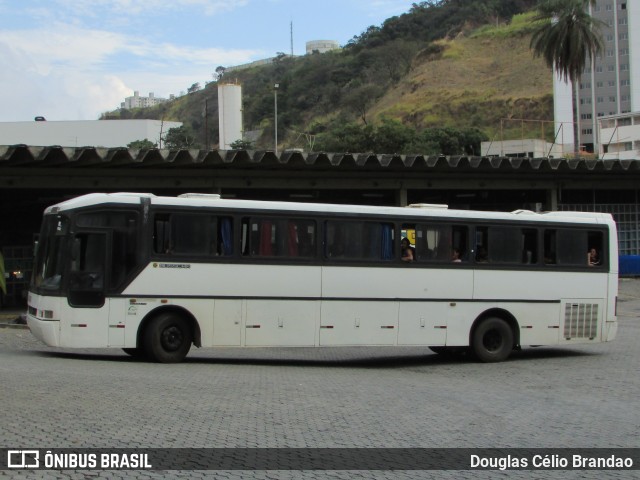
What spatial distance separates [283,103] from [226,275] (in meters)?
151

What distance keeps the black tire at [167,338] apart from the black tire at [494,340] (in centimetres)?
578

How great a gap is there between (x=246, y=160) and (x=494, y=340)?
13.9 meters

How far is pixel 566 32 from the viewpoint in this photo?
5469 centimetres

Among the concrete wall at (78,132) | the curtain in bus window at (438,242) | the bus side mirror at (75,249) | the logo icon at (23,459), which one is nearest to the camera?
the logo icon at (23,459)

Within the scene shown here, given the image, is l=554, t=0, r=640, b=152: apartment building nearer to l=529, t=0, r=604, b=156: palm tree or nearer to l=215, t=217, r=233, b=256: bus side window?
l=529, t=0, r=604, b=156: palm tree

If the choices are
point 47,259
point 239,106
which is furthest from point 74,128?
point 47,259

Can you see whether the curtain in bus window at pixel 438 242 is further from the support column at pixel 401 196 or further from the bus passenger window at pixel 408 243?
the support column at pixel 401 196

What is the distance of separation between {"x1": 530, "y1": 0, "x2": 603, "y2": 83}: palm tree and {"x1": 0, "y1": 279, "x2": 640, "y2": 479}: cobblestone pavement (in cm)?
4426

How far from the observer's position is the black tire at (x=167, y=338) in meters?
13.4

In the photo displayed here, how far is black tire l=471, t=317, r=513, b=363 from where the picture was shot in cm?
1523

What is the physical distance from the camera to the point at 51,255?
528 inches

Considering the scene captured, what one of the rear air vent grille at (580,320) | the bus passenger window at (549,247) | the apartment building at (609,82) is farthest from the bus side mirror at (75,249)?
the apartment building at (609,82)

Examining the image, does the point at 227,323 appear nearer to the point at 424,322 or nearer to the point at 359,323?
the point at 359,323

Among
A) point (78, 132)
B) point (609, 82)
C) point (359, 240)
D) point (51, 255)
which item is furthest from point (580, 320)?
point (609, 82)
